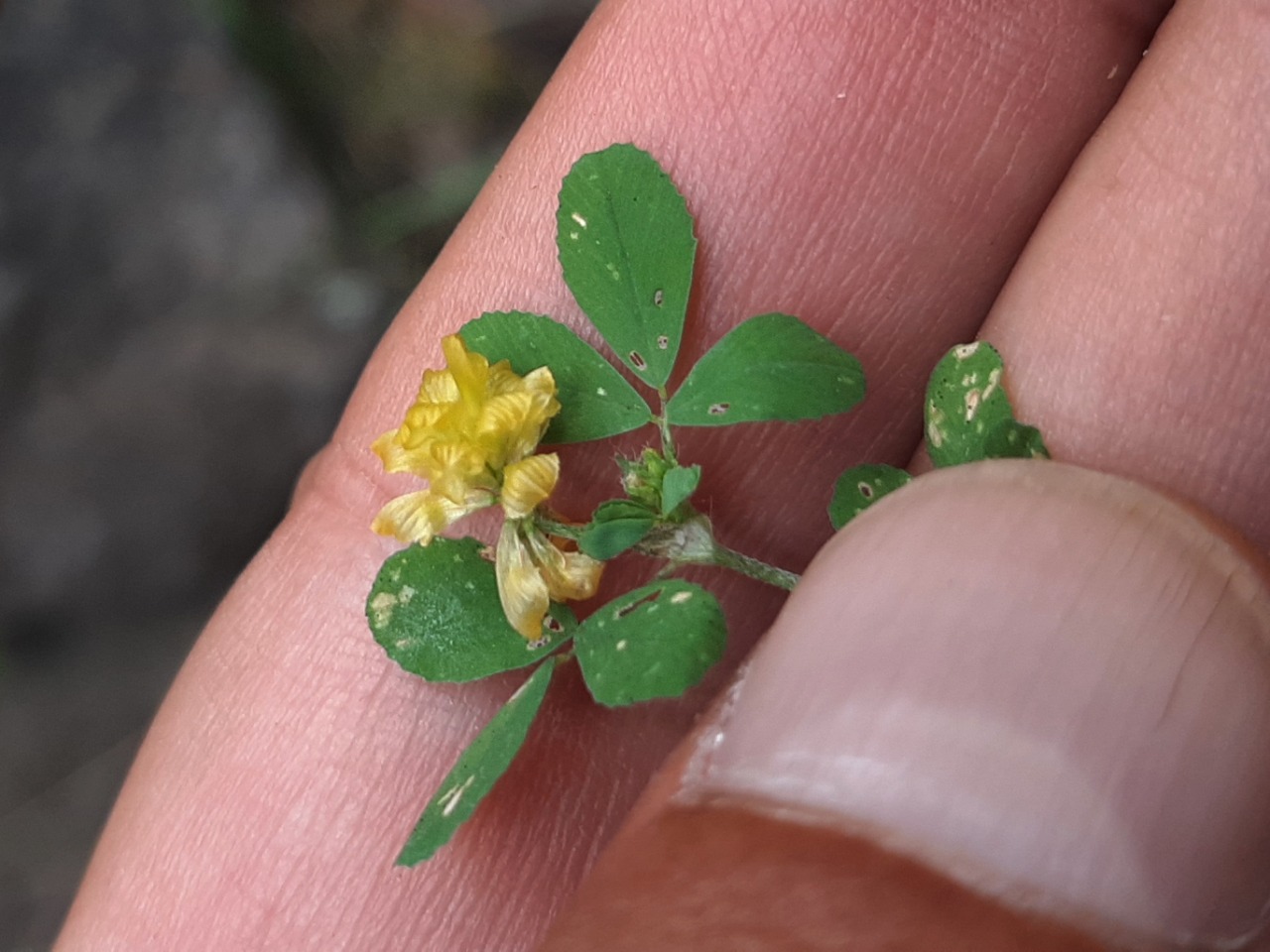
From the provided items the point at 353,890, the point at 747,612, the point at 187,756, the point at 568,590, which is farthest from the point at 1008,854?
the point at 187,756

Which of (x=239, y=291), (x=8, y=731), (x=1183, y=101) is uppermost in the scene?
(x=1183, y=101)

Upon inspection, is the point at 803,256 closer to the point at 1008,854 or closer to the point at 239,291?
the point at 1008,854

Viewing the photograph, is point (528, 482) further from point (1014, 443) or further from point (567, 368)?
point (1014, 443)

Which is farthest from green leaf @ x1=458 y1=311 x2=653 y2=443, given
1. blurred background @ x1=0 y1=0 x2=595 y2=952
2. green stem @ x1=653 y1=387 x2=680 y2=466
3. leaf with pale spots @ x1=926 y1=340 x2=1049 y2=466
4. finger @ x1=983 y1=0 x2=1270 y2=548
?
blurred background @ x1=0 y1=0 x2=595 y2=952

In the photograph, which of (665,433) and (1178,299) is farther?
(1178,299)

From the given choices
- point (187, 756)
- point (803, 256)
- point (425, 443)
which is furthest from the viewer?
point (187, 756)

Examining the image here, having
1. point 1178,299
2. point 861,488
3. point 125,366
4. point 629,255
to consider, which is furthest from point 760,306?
point 125,366
